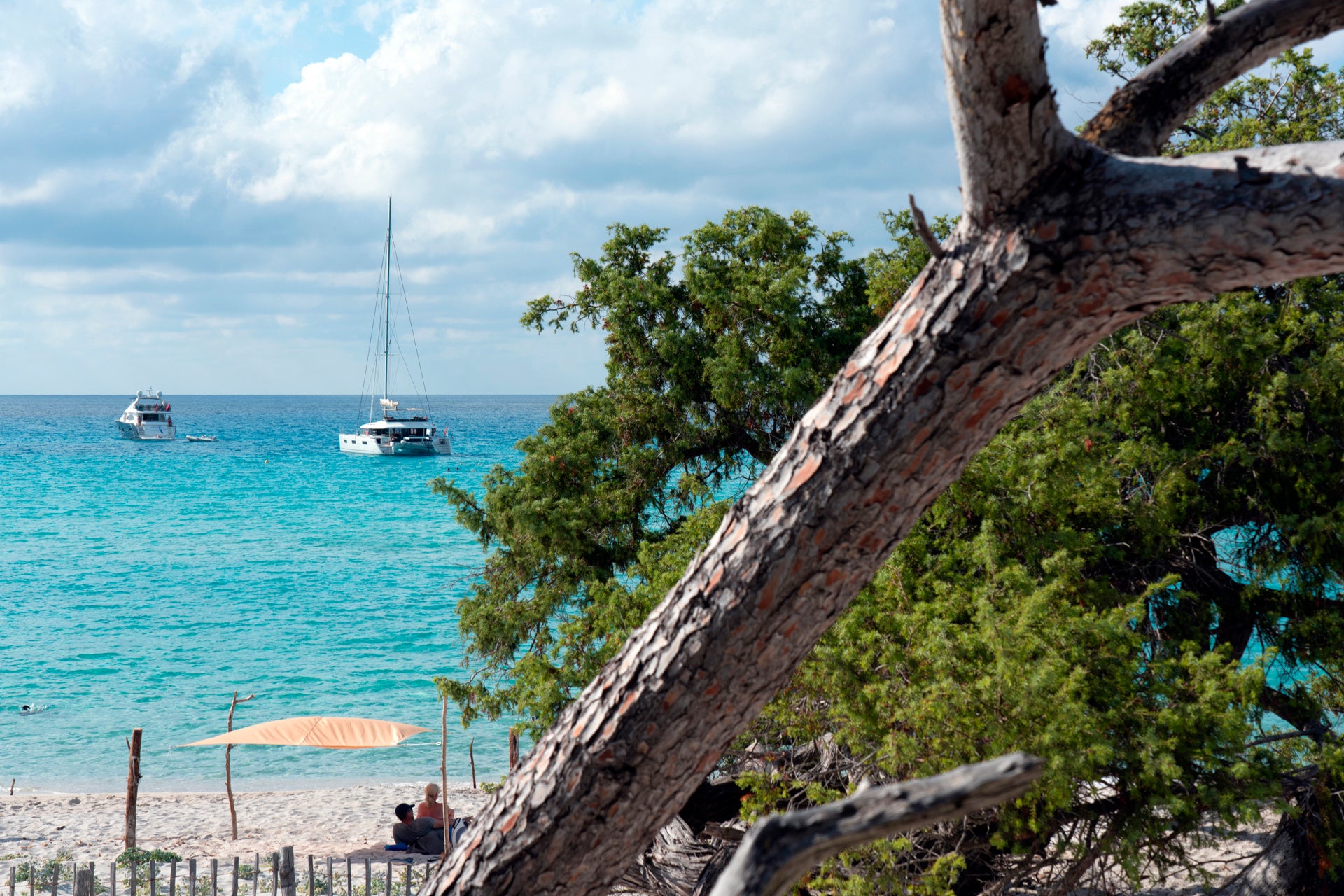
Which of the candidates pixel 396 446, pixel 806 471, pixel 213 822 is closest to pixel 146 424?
pixel 396 446

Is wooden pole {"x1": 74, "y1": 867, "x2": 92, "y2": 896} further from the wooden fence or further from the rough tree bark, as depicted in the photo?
the rough tree bark

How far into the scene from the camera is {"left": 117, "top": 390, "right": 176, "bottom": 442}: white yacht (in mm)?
93438

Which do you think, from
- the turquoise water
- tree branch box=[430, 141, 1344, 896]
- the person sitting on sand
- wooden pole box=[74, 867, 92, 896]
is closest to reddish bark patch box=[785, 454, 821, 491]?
tree branch box=[430, 141, 1344, 896]

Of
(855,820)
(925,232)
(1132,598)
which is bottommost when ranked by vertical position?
(1132,598)

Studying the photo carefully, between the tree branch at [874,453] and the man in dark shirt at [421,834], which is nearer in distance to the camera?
the tree branch at [874,453]

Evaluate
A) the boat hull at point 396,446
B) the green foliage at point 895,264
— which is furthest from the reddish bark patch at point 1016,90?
the boat hull at point 396,446

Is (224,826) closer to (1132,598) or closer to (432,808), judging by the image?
(432,808)

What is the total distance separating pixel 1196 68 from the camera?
2500 mm

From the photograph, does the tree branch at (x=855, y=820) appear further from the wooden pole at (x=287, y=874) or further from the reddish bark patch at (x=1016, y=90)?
the wooden pole at (x=287, y=874)

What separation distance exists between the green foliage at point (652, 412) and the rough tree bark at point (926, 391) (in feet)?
26.0

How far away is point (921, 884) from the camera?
5.84m

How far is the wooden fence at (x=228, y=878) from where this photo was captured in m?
7.90

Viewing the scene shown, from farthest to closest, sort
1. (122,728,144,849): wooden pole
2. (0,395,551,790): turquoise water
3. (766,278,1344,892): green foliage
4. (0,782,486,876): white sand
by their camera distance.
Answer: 1. (0,395,551,790): turquoise water
2. (0,782,486,876): white sand
3. (122,728,144,849): wooden pole
4. (766,278,1344,892): green foliage

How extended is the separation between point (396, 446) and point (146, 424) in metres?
32.5
